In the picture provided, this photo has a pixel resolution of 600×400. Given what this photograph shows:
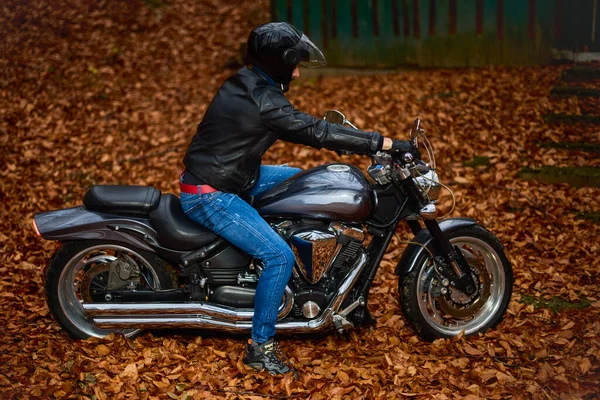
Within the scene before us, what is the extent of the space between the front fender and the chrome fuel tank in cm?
50

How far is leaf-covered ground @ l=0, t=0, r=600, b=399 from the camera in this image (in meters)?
4.99

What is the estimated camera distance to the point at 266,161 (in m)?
9.04

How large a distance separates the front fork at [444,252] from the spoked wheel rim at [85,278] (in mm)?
1939

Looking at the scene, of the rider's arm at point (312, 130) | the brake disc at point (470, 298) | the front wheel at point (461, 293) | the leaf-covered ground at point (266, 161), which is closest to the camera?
the rider's arm at point (312, 130)

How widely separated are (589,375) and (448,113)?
17.5 ft

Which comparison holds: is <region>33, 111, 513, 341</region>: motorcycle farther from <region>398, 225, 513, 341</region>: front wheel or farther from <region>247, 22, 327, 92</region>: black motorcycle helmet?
<region>247, 22, 327, 92</region>: black motorcycle helmet

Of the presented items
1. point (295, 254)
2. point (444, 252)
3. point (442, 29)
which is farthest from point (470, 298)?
point (442, 29)

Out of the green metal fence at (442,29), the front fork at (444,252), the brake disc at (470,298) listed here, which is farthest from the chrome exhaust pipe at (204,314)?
the green metal fence at (442,29)

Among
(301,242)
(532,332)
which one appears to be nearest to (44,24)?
(301,242)

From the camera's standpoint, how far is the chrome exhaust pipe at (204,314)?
5156 mm

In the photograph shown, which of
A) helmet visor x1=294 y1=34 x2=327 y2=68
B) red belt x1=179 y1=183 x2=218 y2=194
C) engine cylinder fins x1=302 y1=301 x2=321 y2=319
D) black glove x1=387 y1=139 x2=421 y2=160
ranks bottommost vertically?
engine cylinder fins x1=302 y1=301 x2=321 y2=319

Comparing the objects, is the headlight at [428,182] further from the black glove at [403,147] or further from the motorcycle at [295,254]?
the black glove at [403,147]

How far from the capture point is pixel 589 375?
195 inches

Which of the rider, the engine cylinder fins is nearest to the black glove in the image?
the rider
